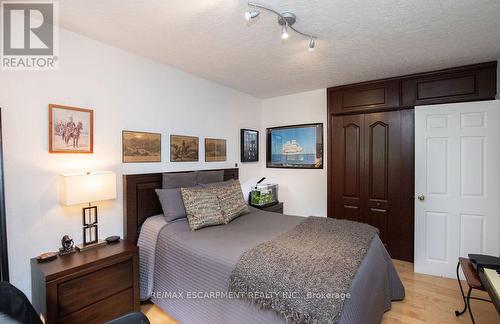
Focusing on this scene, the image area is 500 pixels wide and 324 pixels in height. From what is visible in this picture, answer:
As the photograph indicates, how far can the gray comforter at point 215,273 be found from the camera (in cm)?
153

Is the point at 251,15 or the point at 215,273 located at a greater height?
the point at 251,15

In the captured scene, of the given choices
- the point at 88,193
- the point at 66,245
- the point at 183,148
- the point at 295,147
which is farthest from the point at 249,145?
the point at 66,245

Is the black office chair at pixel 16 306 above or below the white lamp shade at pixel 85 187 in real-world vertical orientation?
below

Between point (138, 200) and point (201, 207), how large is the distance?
27.0 inches

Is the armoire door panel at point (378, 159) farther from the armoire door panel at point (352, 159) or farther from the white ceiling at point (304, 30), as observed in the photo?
the white ceiling at point (304, 30)

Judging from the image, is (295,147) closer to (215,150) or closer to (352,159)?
(352,159)

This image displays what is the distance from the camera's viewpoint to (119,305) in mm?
1908

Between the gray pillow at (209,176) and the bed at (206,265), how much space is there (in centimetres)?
50

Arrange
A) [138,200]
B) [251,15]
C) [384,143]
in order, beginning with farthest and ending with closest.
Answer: [384,143], [138,200], [251,15]

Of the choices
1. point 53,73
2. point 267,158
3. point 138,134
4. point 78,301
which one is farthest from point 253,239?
point 267,158

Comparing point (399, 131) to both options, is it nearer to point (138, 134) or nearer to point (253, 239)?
point (253, 239)

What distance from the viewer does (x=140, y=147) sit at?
2533mm

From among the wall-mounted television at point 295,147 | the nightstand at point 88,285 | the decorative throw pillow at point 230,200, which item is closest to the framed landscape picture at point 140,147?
the decorative throw pillow at point 230,200

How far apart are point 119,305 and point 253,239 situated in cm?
120
